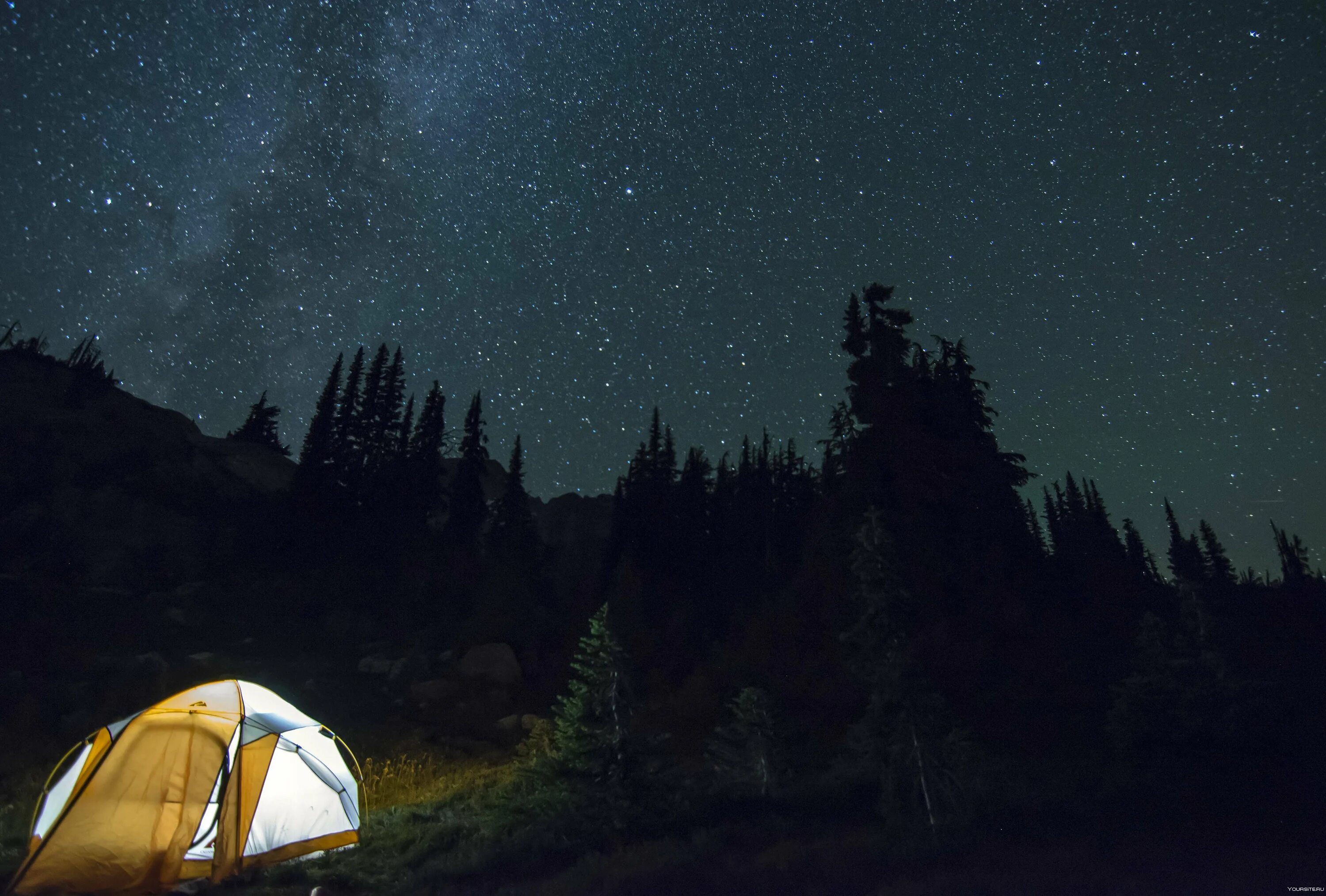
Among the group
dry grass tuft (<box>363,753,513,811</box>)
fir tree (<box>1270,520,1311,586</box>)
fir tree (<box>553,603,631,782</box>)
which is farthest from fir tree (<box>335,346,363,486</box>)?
fir tree (<box>1270,520,1311,586</box>)

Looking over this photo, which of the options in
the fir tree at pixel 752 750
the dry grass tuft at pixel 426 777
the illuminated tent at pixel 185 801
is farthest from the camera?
the dry grass tuft at pixel 426 777

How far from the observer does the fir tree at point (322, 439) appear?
41500 millimetres

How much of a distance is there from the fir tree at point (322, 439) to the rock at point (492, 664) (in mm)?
23234

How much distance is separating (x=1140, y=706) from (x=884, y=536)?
562 centimetres

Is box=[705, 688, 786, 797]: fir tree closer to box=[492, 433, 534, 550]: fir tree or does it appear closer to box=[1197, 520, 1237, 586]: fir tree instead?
box=[492, 433, 534, 550]: fir tree

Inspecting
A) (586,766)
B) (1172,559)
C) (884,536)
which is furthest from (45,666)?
(1172,559)

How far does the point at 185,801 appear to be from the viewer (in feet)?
26.4

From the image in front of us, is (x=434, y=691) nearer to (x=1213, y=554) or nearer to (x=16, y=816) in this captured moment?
(x=16, y=816)

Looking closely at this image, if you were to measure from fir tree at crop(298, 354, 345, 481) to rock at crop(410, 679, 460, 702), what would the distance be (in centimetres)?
2370

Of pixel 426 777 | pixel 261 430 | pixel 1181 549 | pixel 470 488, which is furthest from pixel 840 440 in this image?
pixel 1181 549

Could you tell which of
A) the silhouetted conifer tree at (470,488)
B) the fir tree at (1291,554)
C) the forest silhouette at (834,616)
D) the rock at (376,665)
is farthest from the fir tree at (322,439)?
the fir tree at (1291,554)

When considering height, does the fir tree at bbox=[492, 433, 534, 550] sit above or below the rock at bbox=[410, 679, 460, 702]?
above

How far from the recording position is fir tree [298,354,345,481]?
41.5 metres

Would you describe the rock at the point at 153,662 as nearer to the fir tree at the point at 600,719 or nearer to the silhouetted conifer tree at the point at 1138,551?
the fir tree at the point at 600,719
